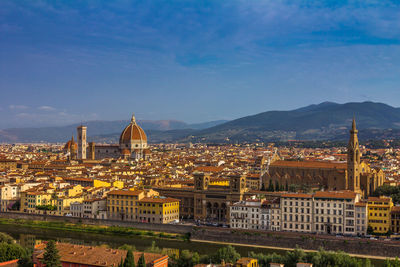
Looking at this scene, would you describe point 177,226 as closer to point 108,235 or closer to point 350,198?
point 108,235

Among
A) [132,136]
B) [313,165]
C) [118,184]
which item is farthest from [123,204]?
[132,136]

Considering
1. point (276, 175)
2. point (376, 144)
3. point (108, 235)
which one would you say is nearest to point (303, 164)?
point (276, 175)

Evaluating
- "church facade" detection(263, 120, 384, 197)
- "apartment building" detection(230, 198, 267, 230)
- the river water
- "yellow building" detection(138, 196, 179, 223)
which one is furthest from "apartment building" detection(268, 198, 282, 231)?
"church facade" detection(263, 120, 384, 197)

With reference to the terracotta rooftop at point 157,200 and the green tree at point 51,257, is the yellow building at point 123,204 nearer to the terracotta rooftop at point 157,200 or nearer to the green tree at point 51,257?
the terracotta rooftop at point 157,200

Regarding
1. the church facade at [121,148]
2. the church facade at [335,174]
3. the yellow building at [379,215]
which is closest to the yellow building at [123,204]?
the church facade at [335,174]

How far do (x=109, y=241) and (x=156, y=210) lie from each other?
21.3 feet

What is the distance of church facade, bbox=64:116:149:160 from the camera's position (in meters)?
111

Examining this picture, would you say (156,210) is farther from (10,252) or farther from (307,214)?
(10,252)

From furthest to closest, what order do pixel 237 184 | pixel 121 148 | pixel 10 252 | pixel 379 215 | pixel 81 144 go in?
pixel 81 144
pixel 121 148
pixel 237 184
pixel 379 215
pixel 10 252

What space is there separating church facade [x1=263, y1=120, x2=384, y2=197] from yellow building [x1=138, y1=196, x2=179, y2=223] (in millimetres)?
15806

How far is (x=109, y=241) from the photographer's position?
45188 millimetres

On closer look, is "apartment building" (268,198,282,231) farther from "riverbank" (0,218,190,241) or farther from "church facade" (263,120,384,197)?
"church facade" (263,120,384,197)

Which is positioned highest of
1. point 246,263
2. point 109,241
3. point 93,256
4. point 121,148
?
point 121,148

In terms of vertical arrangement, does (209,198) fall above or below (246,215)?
above
